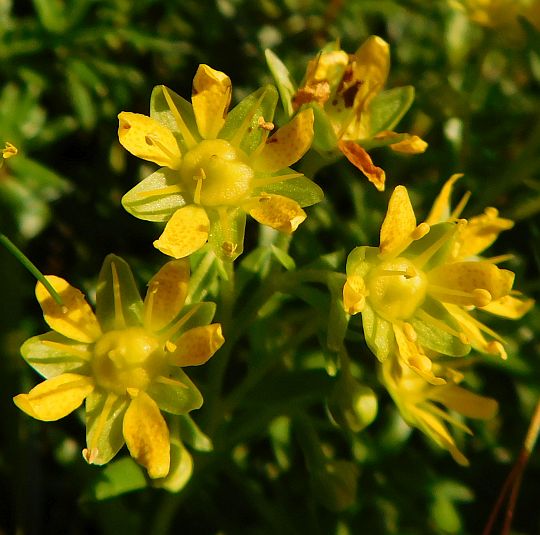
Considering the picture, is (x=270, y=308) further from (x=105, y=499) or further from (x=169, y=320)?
(x=105, y=499)

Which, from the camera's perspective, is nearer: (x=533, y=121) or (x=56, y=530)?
(x=56, y=530)

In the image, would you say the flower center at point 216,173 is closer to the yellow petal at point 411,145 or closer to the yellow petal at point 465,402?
the yellow petal at point 411,145

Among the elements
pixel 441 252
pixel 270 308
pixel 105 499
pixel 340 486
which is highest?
pixel 441 252

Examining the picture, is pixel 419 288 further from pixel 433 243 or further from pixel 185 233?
pixel 185 233

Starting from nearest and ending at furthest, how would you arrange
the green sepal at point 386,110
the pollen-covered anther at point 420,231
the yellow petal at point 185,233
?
the yellow petal at point 185,233 < the pollen-covered anther at point 420,231 < the green sepal at point 386,110

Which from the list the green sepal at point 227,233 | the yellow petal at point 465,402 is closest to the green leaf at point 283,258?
the green sepal at point 227,233

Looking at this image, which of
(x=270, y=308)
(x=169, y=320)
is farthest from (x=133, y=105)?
(x=169, y=320)

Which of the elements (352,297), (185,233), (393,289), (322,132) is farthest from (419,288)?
(185,233)
